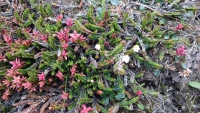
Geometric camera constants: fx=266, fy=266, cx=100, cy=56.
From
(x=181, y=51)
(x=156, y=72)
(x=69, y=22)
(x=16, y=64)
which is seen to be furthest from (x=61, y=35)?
(x=181, y=51)

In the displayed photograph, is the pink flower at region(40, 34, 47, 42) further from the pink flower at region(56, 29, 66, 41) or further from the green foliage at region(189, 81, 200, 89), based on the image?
the green foliage at region(189, 81, 200, 89)

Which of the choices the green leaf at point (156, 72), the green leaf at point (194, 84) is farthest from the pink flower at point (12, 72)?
the green leaf at point (194, 84)

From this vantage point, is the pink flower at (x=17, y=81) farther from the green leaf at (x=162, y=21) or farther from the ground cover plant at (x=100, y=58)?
the green leaf at (x=162, y=21)

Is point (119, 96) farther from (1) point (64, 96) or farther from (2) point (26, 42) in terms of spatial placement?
(2) point (26, 42)

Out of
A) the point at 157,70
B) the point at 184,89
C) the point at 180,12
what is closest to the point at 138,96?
the point at 157,70

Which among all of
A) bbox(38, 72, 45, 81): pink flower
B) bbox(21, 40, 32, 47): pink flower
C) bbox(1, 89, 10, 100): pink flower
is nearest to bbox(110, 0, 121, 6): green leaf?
bbox(21, 40, 32, 47): pink flower

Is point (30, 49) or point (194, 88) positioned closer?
point (30, 49)

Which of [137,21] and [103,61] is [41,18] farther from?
[137,21]

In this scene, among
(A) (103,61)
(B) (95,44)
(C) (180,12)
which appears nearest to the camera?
(A) (103,61)
